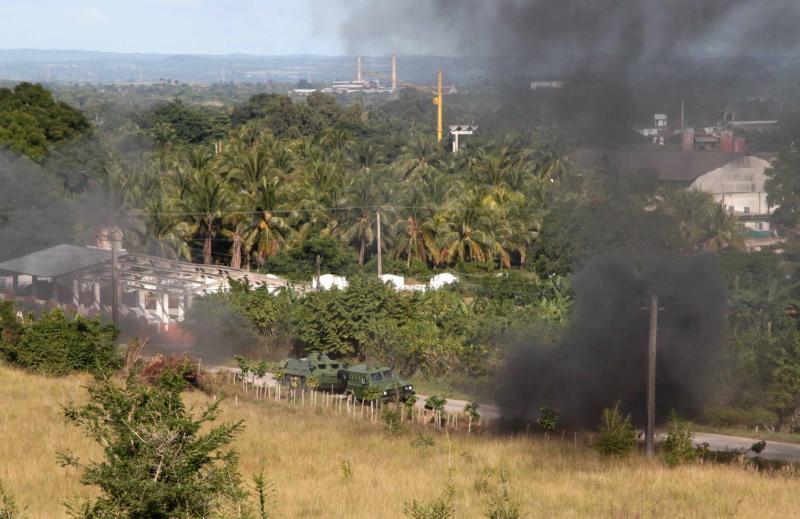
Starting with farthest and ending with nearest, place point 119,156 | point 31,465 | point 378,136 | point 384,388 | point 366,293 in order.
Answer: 1. point 378,136
2. point 119,156
3. point 366,293
4. point 384,388
5. point 31,465

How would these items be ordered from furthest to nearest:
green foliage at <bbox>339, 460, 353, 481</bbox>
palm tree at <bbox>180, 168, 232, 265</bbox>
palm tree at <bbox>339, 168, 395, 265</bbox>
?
1. palm tree at <bbox>339, 168, 395, 265</bbox>
2. palm tree at <bbox>180, 168, 232, 265</bbox>
3. green foliage at <bbox>339, 460, 353, 481</bbox>

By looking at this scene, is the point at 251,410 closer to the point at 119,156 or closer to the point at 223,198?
the point at 223,198

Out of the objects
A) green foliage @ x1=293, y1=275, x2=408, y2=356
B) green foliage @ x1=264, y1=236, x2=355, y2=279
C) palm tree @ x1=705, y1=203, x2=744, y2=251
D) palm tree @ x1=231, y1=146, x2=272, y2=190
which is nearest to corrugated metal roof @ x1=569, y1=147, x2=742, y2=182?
palm tree @ x1=705, y1=203, x2=744, y2=251

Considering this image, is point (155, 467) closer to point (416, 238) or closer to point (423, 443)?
point (423, 443)

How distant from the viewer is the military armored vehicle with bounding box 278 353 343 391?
1115 inches

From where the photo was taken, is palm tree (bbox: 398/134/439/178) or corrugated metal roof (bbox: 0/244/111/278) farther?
palm tree (bbox: 398/134/439/178)

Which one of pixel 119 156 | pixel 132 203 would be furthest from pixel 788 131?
pixel 119 156

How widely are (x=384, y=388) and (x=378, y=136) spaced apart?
52.3 metres

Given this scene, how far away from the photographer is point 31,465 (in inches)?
725

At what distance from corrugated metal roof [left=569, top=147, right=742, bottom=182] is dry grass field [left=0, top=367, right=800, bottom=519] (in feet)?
20.1

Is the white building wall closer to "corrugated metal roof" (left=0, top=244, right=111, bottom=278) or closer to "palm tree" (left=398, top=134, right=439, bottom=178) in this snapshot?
"corrugated metal roof" (left=0, top=244, right=111, bottom=278)

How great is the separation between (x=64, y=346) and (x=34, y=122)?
26.3 metres

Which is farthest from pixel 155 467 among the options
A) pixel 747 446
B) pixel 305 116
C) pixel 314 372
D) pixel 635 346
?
pixel 305 116

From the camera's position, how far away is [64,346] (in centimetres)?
2780
